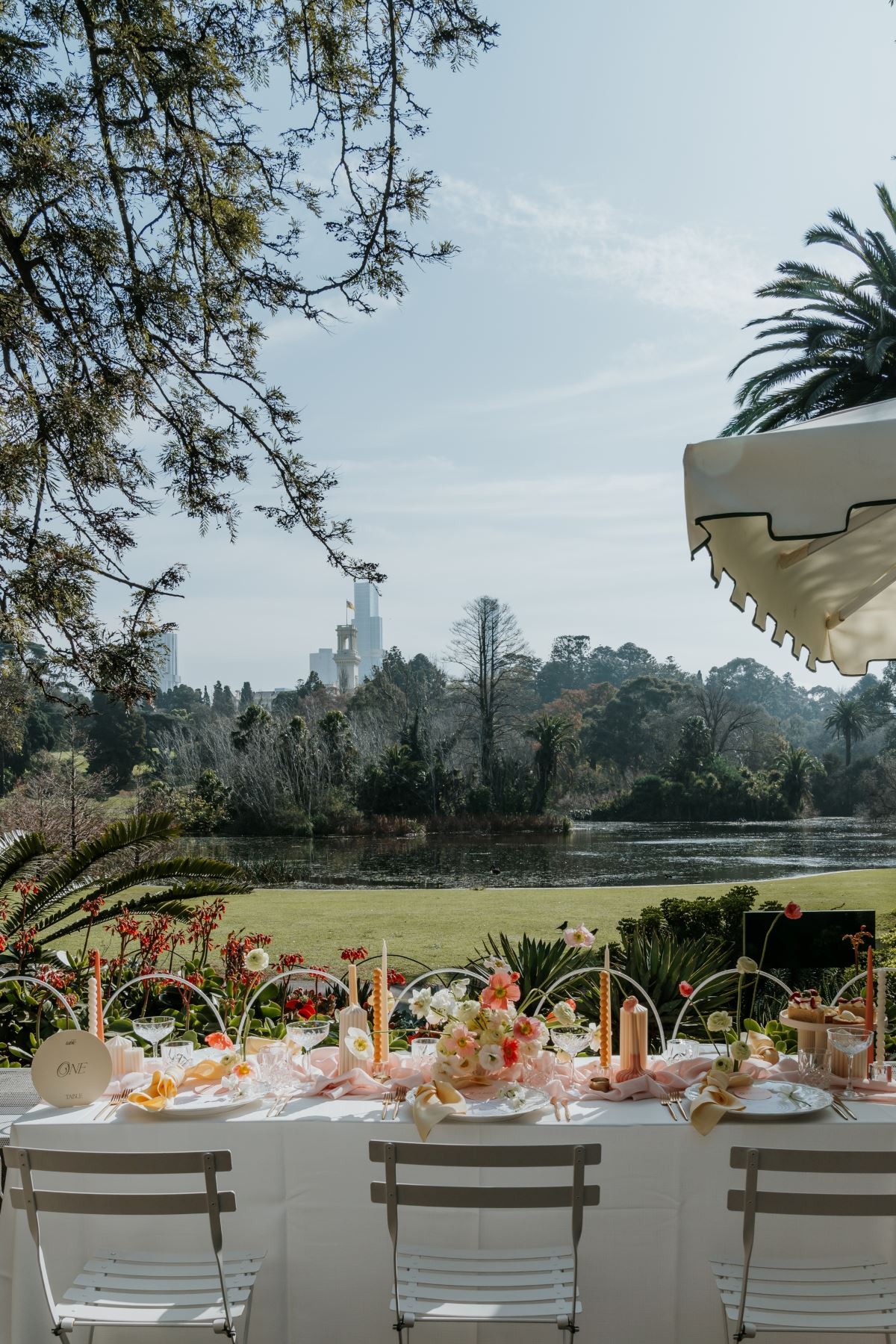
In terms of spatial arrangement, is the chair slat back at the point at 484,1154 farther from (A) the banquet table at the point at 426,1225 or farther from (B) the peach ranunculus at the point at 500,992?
(B) the peach ranunculus at the point at 500,992

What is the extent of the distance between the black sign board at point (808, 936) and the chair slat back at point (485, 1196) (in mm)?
1201

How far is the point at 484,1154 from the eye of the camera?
6.70ft

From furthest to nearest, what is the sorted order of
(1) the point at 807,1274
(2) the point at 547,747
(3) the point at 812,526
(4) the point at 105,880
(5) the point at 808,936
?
(2) the point at 547,747 < (4) the point at 105,880 < (5) the point at 808,936 < (1) the point at 807,1274 < (3) the point at 812,526

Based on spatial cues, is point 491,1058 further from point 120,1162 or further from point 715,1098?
point 120,1162

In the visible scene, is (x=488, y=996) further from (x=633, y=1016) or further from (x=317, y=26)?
(x=317, y=26)

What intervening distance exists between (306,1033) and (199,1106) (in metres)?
0.36

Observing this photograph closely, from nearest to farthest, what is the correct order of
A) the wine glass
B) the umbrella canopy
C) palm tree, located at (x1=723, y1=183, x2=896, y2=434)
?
the umbrella canopy < the wine glass < palm tree, located at (x1=723, y1=183, x2=896, y2=434)

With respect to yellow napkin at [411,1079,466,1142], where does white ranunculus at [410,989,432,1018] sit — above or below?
above

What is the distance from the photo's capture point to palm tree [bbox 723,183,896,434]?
11.6m

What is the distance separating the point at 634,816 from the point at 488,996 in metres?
18.1

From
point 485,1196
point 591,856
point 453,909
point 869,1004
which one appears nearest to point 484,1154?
point 485,1196

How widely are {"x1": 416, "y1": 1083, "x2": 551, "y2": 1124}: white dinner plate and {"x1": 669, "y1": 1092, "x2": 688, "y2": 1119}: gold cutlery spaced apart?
11.9 inches

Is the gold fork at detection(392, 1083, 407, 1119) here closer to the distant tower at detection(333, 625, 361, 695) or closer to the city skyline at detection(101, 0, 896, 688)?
the city skyline at detection(101, 0, 896, 688)

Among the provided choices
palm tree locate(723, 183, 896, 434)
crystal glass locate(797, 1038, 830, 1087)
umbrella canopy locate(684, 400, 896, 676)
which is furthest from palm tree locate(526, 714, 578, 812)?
crystal glass locate(797, 1038, 830, 1087)
